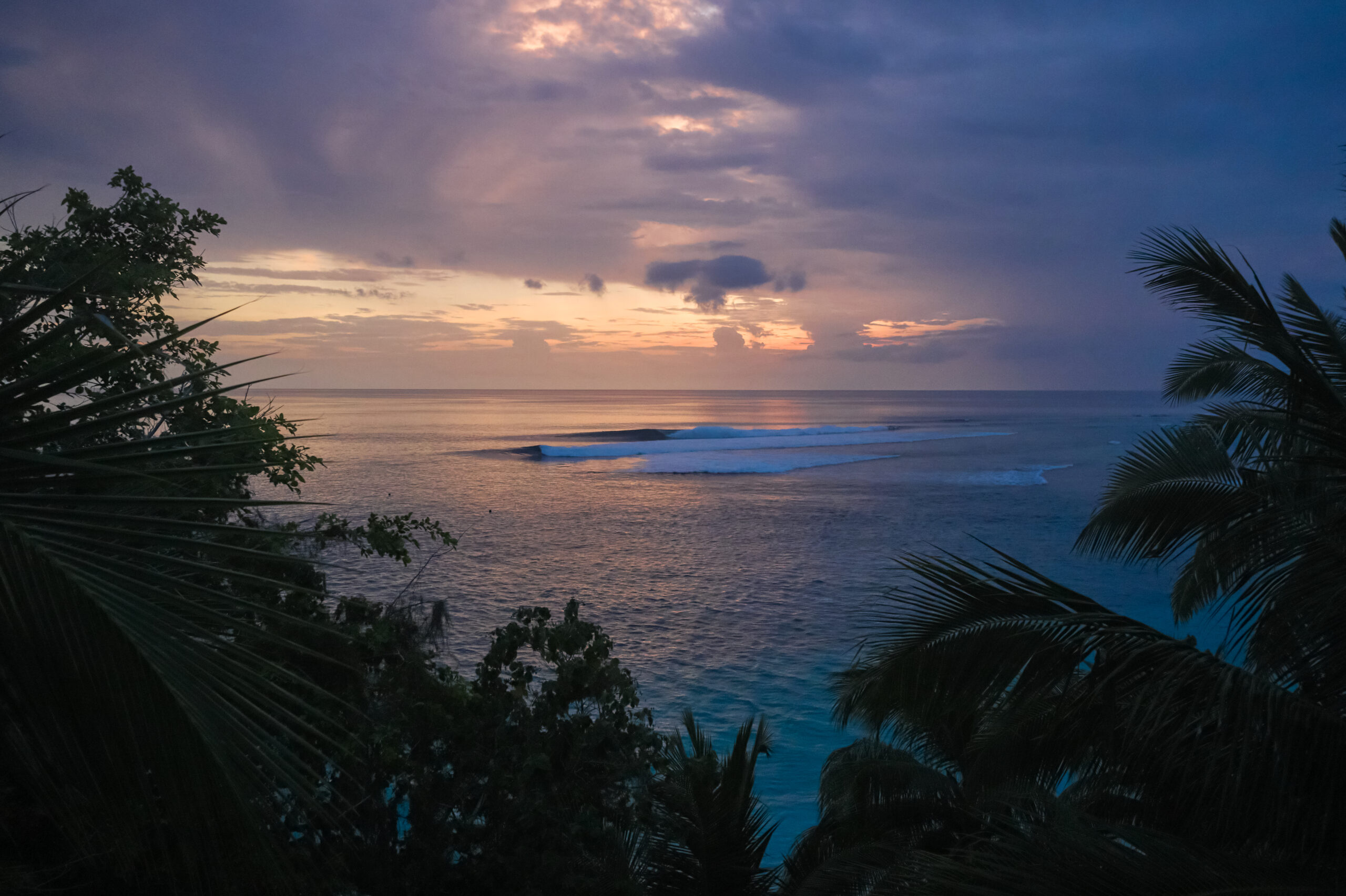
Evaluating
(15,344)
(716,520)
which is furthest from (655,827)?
(716,520)

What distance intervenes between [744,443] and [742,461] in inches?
610

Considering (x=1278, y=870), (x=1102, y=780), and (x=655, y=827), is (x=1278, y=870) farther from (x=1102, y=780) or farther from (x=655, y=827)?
(x=655, y=827)

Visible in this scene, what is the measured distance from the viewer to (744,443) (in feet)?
237

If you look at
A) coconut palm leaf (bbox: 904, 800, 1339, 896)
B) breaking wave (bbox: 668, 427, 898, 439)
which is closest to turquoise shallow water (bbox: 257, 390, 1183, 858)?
breaking wave (bbox: 668, 427, 898, 439)

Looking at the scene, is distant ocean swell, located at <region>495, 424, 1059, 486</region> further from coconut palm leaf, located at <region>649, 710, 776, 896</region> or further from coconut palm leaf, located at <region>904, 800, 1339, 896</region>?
coconut palm leaf, located at <region>904, 800, 1339, 896</region>

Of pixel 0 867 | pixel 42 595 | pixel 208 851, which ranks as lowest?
pixel 0 867

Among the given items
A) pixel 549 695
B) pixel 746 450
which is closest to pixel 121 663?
pixel 549 695

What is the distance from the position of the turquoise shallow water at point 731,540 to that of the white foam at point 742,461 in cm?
38

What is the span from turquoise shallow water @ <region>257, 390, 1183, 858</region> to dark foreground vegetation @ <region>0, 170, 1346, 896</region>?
5.96 metres

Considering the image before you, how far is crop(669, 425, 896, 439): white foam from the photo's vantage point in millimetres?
78375

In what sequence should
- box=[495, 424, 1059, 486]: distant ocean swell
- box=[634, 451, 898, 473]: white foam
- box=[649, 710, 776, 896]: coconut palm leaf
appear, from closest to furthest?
box=[649, 710, 776, 896]: coconut palm leaf → box=[495, 424, 1059, 486]: distant ocean swell → box=[634, 451, 898, 473]: white foam

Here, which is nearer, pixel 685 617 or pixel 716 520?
pixel 685 617

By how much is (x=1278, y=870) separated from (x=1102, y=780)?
90 cm

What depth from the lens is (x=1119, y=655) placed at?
3.86m
